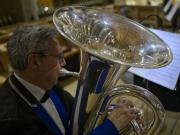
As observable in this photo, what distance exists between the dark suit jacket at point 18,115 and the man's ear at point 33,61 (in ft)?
0.28

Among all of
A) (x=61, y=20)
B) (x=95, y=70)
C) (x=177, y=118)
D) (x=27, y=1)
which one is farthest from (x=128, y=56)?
(x=27, y=1)

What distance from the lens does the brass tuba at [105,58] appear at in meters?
0.89

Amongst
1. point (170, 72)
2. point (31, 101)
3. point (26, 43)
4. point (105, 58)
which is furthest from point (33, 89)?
point (170, 72)

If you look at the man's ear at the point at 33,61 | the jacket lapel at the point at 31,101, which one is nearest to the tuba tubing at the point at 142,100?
the jacket lapel at the point at 31,101

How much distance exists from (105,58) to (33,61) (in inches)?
9.5

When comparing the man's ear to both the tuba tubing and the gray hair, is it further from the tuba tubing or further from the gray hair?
the tuba tubing

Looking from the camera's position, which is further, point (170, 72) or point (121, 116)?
point (170, 72)

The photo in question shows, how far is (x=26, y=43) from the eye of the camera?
0.88 meters

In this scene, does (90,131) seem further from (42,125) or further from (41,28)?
(41,28)

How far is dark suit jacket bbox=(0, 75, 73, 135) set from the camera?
2.78ft

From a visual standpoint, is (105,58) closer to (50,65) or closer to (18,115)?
(50,65)

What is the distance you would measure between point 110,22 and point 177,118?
2.26 ft

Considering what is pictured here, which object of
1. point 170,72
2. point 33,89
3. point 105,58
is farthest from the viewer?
point 170,72

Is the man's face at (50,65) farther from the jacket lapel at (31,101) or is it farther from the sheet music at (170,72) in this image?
the sheet music at (170,72)
